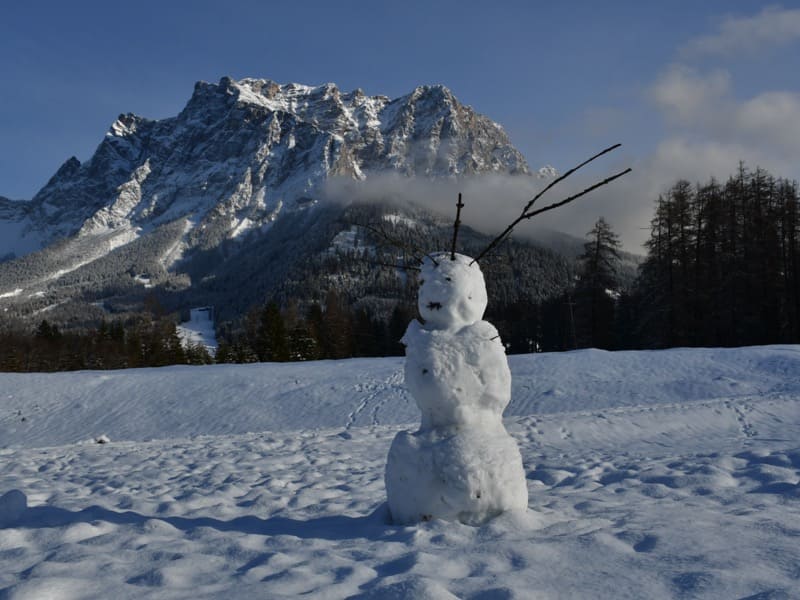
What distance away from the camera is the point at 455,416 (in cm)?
389

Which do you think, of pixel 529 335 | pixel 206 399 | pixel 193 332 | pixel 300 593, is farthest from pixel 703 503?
pixel 193 332

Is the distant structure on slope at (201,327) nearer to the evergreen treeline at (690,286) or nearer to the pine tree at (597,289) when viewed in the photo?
the evergreen treeline at (690,286)

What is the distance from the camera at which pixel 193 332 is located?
124 metres

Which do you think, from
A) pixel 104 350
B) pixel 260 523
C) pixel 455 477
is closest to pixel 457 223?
pixel 455 477

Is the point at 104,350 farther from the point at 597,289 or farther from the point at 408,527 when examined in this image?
the point at 408,527

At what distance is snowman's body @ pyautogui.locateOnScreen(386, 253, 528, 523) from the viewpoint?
365cm

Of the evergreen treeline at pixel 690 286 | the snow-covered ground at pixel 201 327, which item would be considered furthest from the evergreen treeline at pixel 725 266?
the snow-covered ground at pixel 201 327

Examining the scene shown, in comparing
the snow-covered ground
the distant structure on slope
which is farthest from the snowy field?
the distant structure on slope

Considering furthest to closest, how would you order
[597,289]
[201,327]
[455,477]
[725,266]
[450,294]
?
[201,327] → [597,289] → [725,266] → [450,294] → [455,477]

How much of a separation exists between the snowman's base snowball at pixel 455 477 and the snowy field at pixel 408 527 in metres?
0.15

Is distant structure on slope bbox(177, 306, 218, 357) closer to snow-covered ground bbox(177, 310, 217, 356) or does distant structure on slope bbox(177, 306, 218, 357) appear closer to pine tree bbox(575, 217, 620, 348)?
snow-covered ground bbox(177, 310, 217, 356)

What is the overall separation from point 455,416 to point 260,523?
2.01 metres

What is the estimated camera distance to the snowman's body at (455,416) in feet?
12.0

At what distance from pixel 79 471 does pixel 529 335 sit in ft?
149
